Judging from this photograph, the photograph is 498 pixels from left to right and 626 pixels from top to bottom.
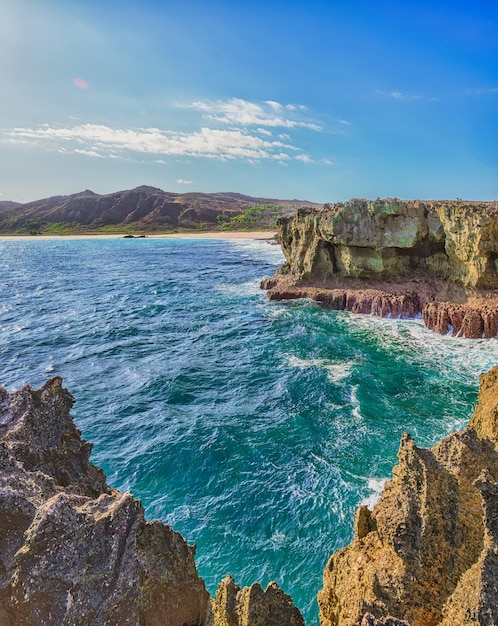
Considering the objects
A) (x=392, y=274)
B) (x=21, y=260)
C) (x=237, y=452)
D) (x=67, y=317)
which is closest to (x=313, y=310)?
(x=392, y=274)

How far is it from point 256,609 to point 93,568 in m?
2.98

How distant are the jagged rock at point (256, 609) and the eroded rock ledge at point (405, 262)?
27.6 metres

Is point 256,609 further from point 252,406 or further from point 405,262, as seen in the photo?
point 405,262

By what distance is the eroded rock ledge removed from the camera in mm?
30672

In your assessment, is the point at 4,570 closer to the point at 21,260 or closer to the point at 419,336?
the point at 419,336

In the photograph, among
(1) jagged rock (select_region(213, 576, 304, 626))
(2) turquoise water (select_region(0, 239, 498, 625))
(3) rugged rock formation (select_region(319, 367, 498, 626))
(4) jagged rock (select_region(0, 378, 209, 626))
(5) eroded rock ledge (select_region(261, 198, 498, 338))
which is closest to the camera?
(4) jagged rock (select_region(0, 378, 209, 626))

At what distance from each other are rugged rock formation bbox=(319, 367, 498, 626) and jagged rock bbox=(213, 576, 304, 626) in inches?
40.3

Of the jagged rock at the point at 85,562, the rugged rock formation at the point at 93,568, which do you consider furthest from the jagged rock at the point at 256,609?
the jagged rock at the point at 85,562

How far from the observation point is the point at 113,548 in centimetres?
554

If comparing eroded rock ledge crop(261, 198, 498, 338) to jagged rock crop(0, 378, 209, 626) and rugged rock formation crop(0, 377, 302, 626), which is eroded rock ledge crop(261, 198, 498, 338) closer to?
rugged rock formation crop(0, 377, 302, 626)

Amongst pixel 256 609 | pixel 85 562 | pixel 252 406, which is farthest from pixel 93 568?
pixel 252 406

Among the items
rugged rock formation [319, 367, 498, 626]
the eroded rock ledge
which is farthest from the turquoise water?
rugged rock formation [319, 367, 498, 626]

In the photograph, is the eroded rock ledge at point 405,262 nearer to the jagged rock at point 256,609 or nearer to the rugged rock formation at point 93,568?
the jagged rock at point 256,609

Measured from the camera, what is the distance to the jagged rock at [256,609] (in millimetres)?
6543
